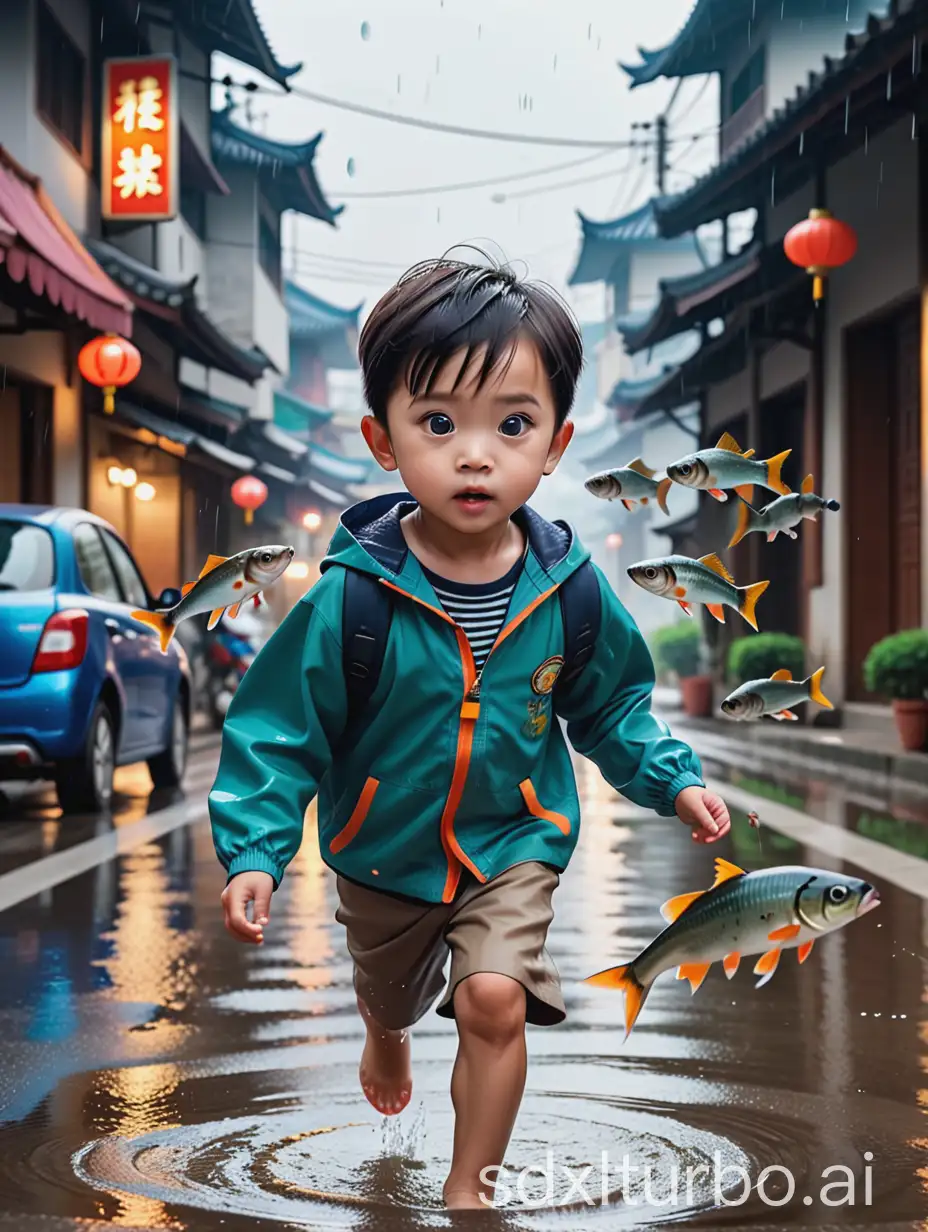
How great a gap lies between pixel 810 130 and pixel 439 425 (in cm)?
1691

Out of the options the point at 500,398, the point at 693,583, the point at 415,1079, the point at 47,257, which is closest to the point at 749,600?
the point at 693,583

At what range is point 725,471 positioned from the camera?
3.74 metres

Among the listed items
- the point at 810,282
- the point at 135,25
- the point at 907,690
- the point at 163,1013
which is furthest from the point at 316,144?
the point at 163,1013

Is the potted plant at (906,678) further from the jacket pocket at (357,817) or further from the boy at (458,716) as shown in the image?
the jacket pocket at (357,817)

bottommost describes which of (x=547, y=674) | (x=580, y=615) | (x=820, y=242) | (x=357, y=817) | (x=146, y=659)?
(x=357, y=817)

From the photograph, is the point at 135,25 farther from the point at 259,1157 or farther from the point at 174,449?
the point at 259,1157

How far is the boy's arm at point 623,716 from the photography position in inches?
140

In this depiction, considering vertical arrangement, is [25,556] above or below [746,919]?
above

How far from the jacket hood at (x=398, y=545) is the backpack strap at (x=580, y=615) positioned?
0.03m

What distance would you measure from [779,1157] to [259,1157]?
109cm

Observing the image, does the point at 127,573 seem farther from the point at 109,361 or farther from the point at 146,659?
the point at 109,361

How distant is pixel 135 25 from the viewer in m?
24.7

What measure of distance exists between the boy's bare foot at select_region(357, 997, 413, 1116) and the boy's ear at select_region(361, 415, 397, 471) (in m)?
1.20

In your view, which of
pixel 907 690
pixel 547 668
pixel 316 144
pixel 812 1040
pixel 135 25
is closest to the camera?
pixel 547 668
